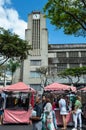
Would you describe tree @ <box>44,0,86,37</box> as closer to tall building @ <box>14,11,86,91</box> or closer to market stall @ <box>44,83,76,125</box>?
market stall @ <box>44,83,76,125</box>

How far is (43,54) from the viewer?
76.9 meters

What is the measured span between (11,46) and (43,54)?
1826 inches

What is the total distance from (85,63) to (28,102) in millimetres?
61350

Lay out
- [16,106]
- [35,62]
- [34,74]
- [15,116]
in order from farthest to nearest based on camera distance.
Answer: [35,62] < [34,74] < [16,106] < [15,116]

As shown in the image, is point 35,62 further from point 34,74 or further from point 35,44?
point 35,44

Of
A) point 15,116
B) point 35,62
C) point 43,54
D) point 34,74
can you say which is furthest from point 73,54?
point 15,116

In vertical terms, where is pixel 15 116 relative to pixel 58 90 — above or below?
below

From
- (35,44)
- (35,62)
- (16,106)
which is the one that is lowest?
(16,106)

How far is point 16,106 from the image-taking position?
57.6 feet

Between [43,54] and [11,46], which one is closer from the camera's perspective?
[11,46]

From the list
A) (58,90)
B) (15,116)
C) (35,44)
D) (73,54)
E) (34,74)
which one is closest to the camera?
(15,116)

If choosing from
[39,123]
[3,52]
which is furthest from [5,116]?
[3,52]

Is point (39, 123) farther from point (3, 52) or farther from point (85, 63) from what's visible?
point (85, 63)

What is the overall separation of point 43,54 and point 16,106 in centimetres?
5959
